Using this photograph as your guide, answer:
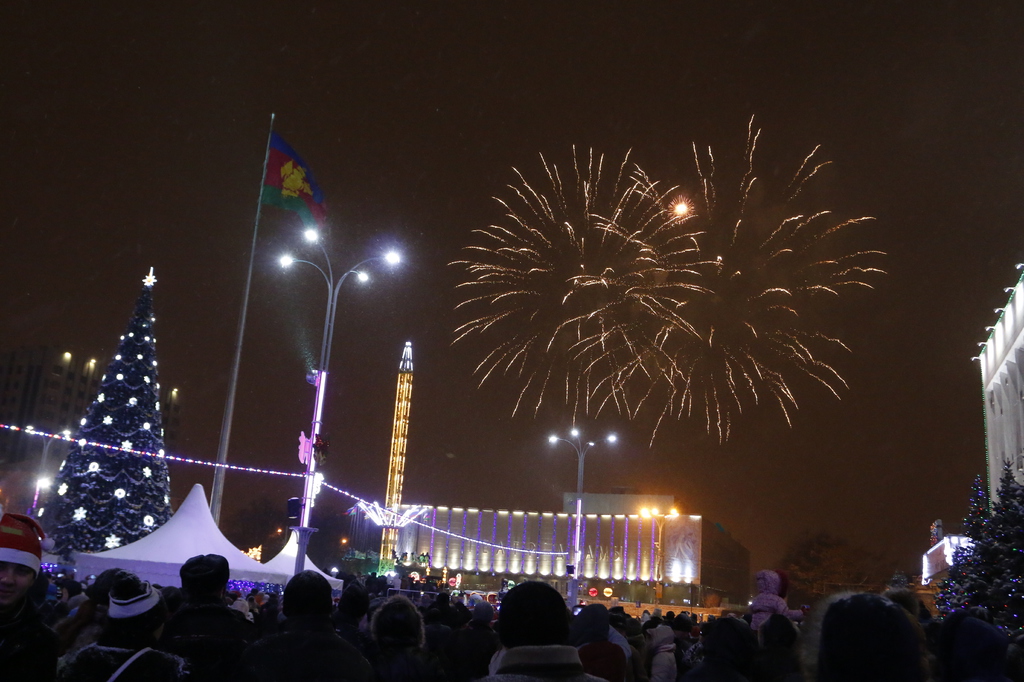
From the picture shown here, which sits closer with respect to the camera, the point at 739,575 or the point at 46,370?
the point at 739,575

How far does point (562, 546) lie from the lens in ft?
240

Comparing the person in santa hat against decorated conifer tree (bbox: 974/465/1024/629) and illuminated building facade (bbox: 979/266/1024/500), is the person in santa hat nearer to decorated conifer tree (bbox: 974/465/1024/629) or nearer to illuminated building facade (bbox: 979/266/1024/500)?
decorated conifer tree (bbox: 974/465/1024/629)

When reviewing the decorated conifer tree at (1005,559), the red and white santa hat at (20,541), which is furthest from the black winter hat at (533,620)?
the decorated conifer tree at (1005,559)

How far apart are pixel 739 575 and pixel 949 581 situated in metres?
62.3

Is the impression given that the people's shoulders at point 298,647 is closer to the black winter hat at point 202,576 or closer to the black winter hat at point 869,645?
the black winter hat at point 202,576

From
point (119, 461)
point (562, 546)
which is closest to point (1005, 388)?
point (562, 546)

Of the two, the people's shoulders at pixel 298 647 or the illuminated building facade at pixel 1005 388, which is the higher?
the illuminated building facade at pixel 1005 388

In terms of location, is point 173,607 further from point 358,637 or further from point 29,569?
point 29,569

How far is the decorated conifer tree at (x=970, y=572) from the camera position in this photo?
2123 centimetres

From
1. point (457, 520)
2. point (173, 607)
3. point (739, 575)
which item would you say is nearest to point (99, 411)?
point (173, 607)

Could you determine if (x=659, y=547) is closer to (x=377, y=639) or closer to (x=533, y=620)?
(x=377, y=639)

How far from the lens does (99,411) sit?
31000 millimetres

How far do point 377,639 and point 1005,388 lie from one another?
46828mm

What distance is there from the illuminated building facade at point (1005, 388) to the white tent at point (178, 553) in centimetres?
3124
